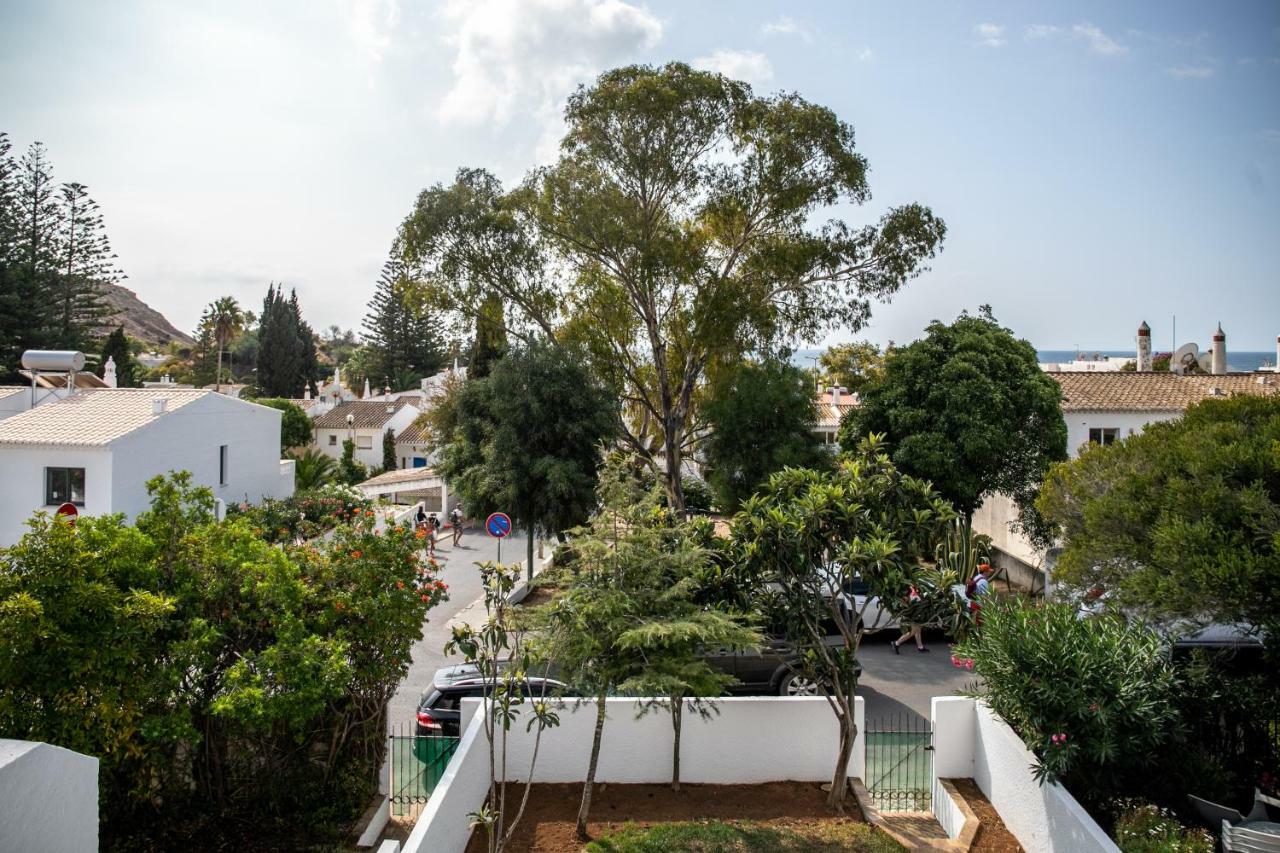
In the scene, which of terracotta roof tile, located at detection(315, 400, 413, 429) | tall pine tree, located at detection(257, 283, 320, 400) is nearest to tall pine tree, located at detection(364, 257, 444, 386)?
tall pine tree, located at detection(257, 283, 320, 400)

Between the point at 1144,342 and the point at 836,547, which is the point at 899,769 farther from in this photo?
the point at 1144,342

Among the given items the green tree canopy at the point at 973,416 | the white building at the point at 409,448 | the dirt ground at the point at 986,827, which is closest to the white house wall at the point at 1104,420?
the green tree canopy at the point at 973,416

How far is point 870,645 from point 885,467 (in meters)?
8.19

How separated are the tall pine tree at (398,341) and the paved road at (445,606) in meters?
39.3

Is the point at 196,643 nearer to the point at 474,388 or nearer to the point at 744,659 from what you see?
the point at 744,659

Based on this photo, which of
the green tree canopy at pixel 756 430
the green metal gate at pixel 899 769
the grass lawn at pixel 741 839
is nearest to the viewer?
the grass lawn at pixel 741 839

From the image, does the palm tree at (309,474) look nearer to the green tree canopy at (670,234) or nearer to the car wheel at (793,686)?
the green tree canopy at (670,234)

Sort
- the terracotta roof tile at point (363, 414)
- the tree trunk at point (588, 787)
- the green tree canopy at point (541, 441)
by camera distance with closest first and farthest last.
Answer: the tree trunk at point (588, 787) < the green tree canopy at point (541, 441) < the terracotta roof tile at point (363, 414)

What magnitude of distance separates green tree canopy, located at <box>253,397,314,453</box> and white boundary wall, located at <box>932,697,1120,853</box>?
40.8 meters

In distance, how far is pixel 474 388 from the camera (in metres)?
22.0

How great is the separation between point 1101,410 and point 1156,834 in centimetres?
1808

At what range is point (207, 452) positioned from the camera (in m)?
24.5

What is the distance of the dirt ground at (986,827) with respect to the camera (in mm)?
9334

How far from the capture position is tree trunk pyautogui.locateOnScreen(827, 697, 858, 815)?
32.9ft
